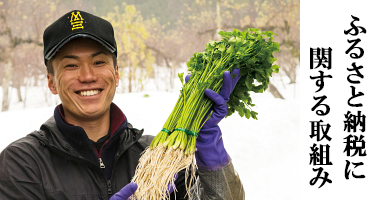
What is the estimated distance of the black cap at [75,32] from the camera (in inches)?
74.3

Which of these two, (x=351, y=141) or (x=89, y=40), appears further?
(x=351, y=141)

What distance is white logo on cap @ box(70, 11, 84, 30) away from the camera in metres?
1.92

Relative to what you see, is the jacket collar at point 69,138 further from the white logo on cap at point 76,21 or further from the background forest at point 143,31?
the background forest at point 143,31

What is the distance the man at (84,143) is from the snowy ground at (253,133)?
12.8 ft

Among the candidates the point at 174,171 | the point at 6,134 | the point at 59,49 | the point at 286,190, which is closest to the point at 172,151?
the point at 174,171

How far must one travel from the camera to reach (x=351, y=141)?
4332 mm

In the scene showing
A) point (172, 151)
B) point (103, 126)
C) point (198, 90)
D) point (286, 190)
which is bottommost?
point (286, 190)

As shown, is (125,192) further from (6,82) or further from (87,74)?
(6,82)

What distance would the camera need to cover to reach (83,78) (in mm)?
1889

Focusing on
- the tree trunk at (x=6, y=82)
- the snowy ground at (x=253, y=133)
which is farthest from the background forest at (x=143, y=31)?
the snowy ground at (x=253, y=133)

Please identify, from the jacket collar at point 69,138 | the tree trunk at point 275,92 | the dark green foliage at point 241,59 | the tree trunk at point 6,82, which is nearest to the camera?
the jacket collar at point 69,138

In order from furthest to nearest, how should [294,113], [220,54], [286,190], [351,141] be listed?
1. [294,113]
2. [286,190]
3. [351,141]
4. [220,54]

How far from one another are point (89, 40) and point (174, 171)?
1000mm

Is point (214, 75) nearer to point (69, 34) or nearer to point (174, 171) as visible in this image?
point (174, 171)
